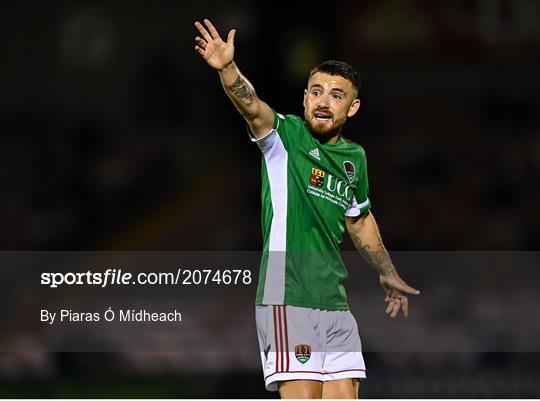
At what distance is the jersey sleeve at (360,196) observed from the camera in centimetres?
505

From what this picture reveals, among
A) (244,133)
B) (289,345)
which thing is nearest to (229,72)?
(289,345)

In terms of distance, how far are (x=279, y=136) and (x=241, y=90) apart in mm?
317

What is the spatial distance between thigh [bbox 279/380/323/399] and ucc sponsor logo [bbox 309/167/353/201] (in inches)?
38.4

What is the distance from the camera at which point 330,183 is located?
15.7 feet

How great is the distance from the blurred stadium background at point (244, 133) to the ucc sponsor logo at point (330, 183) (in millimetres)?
4811

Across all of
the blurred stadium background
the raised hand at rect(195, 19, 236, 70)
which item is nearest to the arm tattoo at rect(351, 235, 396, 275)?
the raised hand at rect(195, 19, 236, 70)

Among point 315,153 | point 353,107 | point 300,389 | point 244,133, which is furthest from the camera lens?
point 244,133

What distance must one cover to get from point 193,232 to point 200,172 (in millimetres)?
716

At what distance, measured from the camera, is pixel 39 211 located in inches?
408

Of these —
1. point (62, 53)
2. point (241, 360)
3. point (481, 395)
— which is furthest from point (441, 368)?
point (62, 53)

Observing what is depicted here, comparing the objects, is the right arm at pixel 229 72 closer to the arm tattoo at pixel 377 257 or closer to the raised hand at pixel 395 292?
the arm tattoo at pixel 377 257

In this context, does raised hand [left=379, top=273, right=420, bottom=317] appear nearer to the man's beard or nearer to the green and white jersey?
the green and white jersey
